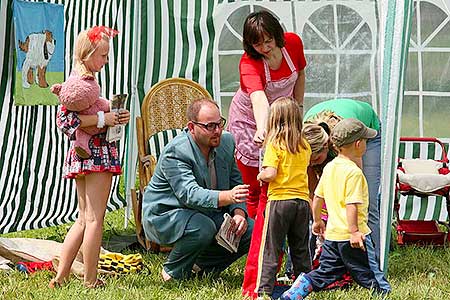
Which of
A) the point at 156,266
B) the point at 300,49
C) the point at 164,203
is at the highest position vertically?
the point at 300,49

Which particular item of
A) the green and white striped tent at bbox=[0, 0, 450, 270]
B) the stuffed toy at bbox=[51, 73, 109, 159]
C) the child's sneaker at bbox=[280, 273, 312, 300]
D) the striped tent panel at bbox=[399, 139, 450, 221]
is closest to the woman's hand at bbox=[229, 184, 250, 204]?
the child's sneaker at bbox=[280, 273, 312, 300]

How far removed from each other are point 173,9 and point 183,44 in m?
0.28

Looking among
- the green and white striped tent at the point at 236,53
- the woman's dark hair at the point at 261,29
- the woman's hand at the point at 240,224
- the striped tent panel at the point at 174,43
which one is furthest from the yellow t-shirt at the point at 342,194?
the striped tent panel at the point at 174,43

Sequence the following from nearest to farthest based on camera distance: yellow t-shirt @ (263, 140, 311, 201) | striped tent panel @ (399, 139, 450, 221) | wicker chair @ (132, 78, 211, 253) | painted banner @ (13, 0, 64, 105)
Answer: yellow t-shirt @ (263, 140, 311, 201) < painted banner @ (13, 0, 64, 105) < wicker chair @ (132, 78, 211, 253) < striped tent panel @ (399, 139, 450, 221)

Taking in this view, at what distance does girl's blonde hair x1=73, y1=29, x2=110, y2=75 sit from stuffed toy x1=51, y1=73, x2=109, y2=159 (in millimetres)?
48

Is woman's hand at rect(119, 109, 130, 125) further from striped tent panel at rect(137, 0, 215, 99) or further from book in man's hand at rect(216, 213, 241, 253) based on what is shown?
striped tent panel at rect(137, 0, 215, 99)

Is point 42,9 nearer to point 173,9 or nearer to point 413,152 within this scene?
point 173,9

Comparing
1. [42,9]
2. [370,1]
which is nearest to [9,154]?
[42,9]

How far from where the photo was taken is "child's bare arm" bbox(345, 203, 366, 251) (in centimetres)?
480

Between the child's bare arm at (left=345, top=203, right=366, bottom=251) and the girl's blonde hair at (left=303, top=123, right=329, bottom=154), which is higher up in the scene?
the girl's blonde hair at (left=303, top=123, right=329, bottom=154)

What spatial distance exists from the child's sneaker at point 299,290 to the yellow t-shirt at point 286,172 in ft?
1.37

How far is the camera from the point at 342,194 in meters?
4.88

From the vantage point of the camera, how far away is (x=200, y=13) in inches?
301

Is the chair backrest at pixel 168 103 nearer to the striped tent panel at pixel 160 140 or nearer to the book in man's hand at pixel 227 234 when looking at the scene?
the striped tent panel at pixel 160 140
